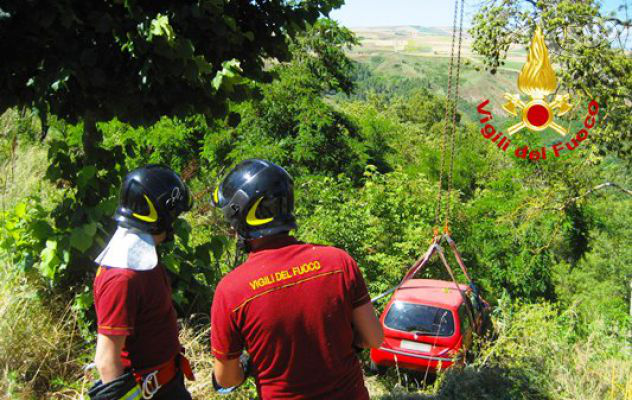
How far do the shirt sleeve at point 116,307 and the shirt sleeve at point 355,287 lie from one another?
3.08 feet

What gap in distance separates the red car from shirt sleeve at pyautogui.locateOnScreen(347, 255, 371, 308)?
5193 millimetres

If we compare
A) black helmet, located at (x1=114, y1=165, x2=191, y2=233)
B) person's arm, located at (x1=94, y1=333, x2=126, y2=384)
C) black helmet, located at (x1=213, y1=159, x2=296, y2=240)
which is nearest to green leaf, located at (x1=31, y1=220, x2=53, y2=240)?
black helmet, located at (x1=114, y1=165, x2=191, y2=233)

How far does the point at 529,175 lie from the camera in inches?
639

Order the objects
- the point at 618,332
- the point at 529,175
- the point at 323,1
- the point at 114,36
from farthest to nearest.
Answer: the point at 529,175 < the point at 618,332 < the point at 323,1 < the point at 114,36

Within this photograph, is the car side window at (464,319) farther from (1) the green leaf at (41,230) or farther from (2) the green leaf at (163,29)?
(2) the green leaf at (163,29)

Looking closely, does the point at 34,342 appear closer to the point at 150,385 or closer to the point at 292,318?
the point at 150,385

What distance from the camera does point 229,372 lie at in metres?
2.14

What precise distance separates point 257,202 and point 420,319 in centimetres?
572

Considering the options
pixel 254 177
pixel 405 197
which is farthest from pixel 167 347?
pixel 405 197

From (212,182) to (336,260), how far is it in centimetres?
816

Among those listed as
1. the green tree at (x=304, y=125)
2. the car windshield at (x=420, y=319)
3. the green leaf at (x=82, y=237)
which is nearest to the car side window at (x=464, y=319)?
the car windshield at (x=420, y=319)

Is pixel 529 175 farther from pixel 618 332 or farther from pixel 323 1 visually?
pixel 323 1

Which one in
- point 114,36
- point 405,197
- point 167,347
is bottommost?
point 405,197

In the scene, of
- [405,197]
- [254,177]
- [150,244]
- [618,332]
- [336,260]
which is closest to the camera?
[336,260]
